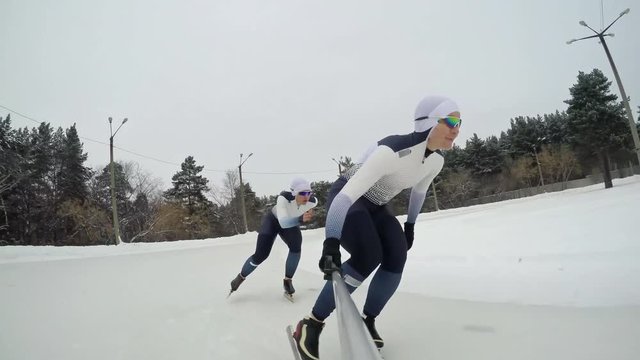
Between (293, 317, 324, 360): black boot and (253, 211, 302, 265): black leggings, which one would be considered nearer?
(293, 317, 324, 360): black boot

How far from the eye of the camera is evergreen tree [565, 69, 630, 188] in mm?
24531

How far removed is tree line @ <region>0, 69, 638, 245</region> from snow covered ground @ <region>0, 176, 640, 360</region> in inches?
703

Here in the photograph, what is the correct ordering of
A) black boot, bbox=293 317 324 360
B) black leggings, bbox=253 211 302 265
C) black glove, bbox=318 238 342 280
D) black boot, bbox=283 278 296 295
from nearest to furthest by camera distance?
black glove, bbox=318 238 342 280 → black boot, bbox=293 317 324 360 → black boot, bbox=283 278 296 295 → black leggings, bbox=253 211 302 265

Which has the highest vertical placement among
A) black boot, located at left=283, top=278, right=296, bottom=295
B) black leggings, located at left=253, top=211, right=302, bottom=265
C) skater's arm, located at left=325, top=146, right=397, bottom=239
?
skater's arm, located at left=325, top=146, right=397, bottom=239

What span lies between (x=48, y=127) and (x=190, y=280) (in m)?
37.0

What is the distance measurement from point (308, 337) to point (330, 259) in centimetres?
52

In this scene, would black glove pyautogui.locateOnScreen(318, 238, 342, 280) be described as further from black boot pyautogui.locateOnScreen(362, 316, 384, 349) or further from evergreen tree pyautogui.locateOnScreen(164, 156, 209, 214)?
evergreen tree pyautogui.locateOnScreen(164, 156, 209, 214)

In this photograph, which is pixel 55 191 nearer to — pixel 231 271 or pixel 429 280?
pixel 231 271

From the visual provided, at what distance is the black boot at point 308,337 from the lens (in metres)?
1.85

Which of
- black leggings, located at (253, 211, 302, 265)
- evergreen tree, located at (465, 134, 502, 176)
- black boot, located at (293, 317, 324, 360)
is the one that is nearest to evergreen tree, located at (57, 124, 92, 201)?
black leggings, located at (253, 211, 302, 265)

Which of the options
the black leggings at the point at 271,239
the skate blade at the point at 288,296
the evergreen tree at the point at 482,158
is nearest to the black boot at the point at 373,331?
the skate blade at the point at 288,296

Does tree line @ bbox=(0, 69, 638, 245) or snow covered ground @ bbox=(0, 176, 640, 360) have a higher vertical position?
tree line @ bbox=(0, 69, 638, 245)

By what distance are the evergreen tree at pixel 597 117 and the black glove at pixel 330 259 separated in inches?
1170

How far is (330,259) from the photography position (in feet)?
5.69
